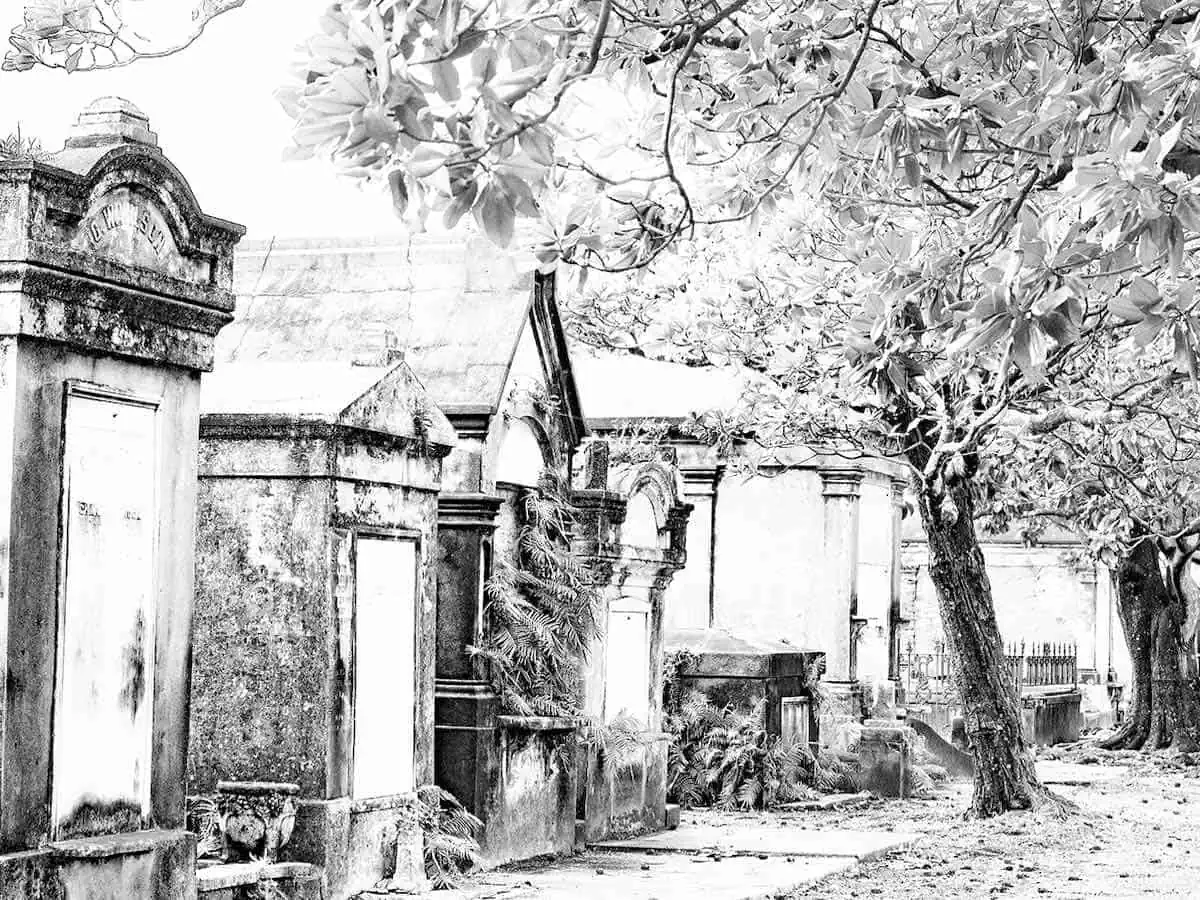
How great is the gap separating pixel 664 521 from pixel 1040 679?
779 inches

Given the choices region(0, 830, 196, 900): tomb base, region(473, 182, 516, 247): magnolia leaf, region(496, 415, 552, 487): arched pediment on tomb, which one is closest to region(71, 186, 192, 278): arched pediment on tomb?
region(0, 830, 196, 900): tomb base

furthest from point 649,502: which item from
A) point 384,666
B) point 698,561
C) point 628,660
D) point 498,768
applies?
point 698,561

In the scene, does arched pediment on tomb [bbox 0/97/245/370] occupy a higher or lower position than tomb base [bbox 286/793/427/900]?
higher

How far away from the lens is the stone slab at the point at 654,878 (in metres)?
11.0

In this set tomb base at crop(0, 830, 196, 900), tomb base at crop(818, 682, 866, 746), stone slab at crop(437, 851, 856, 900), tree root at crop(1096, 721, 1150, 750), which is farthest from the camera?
tree root at crop(1096, 721, 1150, 750)

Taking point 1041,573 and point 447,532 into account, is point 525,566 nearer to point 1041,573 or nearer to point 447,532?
point 447,532

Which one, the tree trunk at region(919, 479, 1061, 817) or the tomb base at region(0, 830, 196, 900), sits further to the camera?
the tree trunk at region(919, 479, 1061, 817)

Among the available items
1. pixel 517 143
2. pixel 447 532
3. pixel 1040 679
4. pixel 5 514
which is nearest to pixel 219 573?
pixel 447 532

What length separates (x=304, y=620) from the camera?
9.83 metres

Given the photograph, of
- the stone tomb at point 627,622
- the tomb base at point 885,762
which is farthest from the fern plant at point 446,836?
the tomb base at point 885,762

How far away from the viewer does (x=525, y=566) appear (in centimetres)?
1334

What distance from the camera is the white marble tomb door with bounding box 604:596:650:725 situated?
1481 cm

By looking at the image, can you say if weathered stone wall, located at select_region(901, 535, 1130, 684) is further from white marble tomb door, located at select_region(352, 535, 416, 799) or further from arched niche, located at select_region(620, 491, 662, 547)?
white marble tomb door, located at select_region(352, 535, 416, 799)

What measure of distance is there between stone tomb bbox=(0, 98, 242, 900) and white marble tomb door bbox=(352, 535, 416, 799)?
293 centimetres
